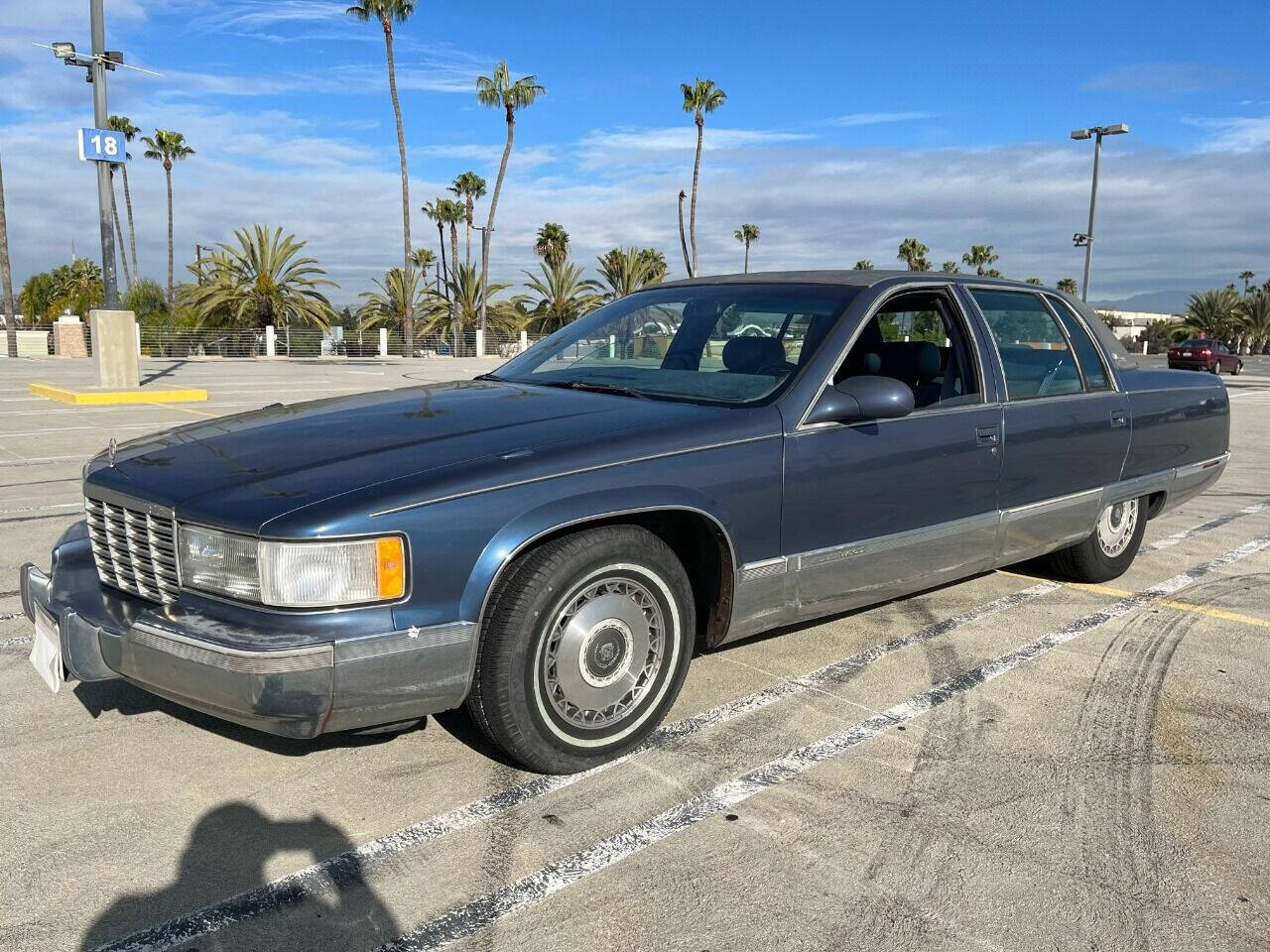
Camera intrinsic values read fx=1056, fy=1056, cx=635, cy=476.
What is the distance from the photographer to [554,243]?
60.6 m

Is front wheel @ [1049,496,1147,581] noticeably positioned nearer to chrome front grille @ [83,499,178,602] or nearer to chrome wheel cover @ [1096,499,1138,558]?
chrome wheel cover @ [1096,499,1138,558]

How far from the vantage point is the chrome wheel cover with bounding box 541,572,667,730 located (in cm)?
313

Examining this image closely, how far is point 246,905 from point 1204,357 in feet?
138

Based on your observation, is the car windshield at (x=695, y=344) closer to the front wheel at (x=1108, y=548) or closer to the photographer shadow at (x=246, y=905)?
the photographer shadow at (x=246, y=905)

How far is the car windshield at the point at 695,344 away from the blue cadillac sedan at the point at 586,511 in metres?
0.02

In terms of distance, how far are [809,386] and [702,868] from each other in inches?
68.6

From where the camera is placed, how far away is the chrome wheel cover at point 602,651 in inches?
123

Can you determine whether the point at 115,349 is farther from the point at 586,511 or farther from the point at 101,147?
the point at 586,511

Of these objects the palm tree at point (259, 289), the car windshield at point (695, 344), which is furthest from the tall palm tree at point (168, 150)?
the car windshield at point (695, 344)

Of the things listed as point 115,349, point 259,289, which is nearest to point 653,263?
point 259,289

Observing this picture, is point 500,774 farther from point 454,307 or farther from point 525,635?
point 454,307

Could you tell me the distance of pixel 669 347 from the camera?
4352mm

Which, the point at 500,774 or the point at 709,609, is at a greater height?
the point at 709,609

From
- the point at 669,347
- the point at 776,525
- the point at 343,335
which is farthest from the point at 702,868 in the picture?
the point at 343,335
